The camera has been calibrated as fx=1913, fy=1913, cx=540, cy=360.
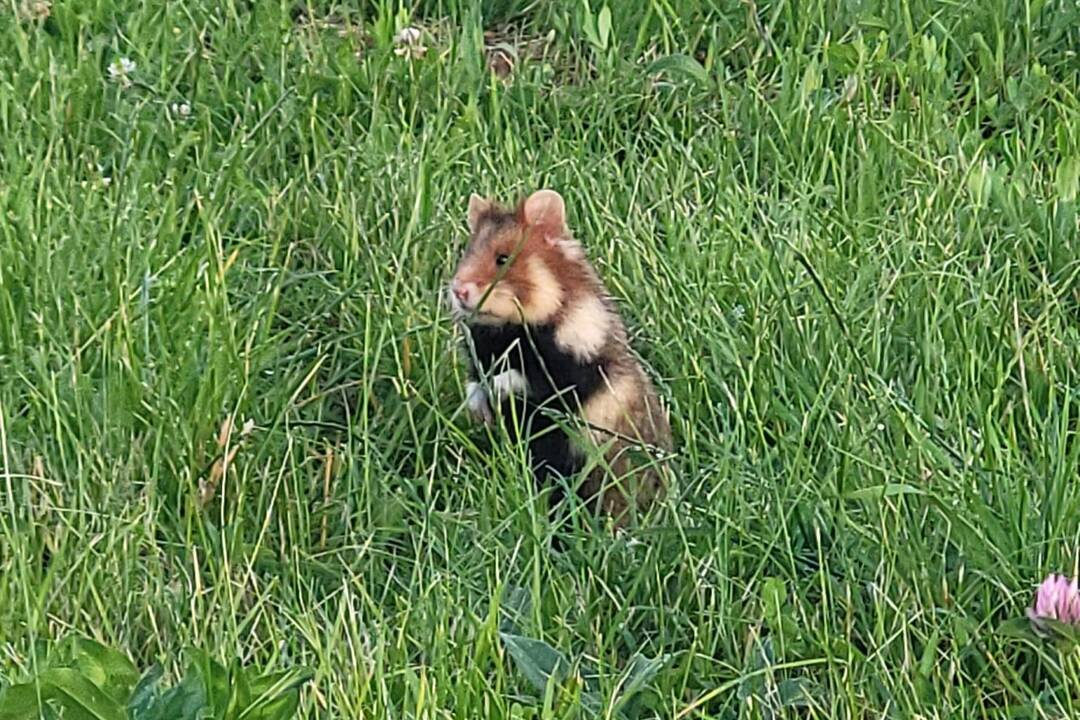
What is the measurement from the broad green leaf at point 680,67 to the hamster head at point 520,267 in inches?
54.4

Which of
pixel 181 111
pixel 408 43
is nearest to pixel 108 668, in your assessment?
pixel 181 111

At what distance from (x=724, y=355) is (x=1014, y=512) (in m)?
0.87

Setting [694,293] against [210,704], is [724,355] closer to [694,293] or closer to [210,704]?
[694,293]

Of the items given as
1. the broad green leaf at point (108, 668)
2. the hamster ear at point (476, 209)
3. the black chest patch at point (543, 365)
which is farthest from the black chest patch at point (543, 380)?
the broad green leaf at point (108, 668)

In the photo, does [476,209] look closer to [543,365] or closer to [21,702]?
[543,365]

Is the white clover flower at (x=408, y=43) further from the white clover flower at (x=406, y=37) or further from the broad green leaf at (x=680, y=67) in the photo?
the broad green leaf at (x=680, y=67)

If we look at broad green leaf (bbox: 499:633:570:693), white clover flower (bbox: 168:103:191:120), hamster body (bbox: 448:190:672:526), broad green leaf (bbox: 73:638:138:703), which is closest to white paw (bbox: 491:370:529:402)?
hamster body (bbox: 448:190:672:526)

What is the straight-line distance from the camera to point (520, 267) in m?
4.00

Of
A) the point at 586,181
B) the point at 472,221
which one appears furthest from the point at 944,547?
the point at 586,181

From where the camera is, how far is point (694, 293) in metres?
4.20

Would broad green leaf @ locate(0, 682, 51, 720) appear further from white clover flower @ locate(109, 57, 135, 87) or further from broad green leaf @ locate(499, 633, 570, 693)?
white clover flower @ locate(109, 57, 135, 87)

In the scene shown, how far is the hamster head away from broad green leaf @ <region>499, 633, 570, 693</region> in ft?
3.27

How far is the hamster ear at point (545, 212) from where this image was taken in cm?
403

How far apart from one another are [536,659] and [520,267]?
114 cm
